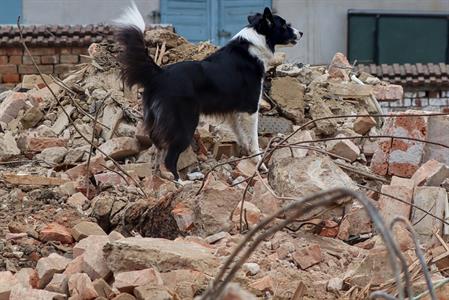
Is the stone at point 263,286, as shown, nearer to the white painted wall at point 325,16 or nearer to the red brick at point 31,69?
the red brick at point 31,69

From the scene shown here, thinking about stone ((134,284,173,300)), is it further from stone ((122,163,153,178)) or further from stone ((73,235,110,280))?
stone ((122,163,153,178))

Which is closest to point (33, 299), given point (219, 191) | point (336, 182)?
point (219, 191)

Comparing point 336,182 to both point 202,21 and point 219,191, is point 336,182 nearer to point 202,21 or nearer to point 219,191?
point 219,191

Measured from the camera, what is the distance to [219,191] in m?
5.84

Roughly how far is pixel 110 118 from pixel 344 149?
200cm

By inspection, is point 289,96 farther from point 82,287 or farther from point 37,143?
point 82,287

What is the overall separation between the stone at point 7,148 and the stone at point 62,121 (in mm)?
452

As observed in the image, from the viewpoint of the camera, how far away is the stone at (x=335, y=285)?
480 cm

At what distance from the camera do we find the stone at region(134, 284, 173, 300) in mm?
4254

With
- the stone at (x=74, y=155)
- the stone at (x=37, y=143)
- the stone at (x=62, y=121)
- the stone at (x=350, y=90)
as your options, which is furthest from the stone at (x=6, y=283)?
the stone at (x=350, y=90)

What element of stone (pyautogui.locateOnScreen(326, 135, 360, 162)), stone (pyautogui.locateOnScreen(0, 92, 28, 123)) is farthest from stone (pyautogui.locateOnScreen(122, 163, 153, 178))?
stone (pyautogui.locateOnScreen(0, 92, 28, 123))

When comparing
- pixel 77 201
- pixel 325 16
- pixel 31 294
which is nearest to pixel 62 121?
pixel 77 201

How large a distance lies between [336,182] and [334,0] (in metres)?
11.2

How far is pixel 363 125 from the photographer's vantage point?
346 inches
